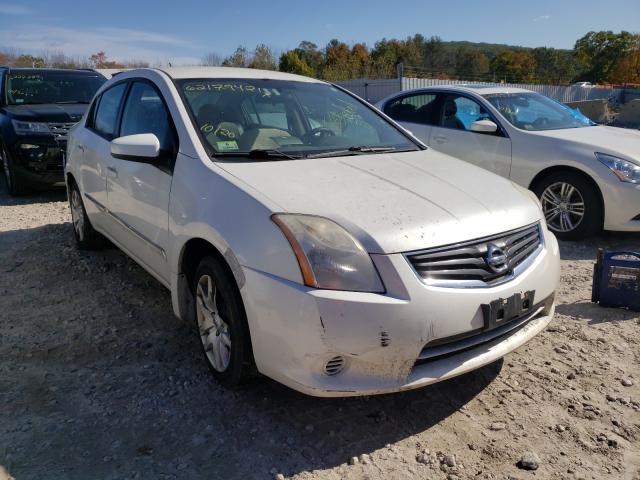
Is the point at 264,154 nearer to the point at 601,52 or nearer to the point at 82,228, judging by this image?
the point at 82,228

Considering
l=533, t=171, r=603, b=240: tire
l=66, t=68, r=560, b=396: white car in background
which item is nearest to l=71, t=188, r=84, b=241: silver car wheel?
l=66, t=68, r=560, b=396: white car in background

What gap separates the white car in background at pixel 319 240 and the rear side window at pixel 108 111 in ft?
1.63

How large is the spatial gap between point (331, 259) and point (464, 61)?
84.1m

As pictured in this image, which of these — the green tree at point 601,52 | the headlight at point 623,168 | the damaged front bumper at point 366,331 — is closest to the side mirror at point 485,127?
the headlight at point 623,168

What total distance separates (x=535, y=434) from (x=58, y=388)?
7.92 feet

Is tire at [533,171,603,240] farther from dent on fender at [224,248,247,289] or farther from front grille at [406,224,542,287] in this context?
dent on fender at [224,248,247,289]

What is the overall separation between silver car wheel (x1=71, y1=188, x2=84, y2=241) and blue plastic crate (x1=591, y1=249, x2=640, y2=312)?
435cm

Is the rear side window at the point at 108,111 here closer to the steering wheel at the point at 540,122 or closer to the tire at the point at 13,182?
the tire at the point at 13,182

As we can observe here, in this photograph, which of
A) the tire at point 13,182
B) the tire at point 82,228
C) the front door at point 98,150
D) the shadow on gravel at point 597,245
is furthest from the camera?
the tire at point 13,182

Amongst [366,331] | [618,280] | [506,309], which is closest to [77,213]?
[366,331]

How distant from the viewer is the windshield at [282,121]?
10.4ft

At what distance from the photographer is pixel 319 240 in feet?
7.49

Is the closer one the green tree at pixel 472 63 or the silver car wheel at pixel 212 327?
the silver car wheel at pixel 212 327

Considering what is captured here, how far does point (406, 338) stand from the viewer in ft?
7.25
